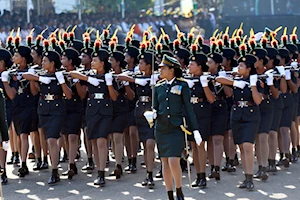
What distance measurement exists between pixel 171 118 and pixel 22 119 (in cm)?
363

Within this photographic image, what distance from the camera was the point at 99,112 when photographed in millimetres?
12430

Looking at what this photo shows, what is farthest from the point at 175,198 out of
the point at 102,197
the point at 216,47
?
the point at 216,47

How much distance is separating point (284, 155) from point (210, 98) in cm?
229

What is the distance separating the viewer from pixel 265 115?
12578 mm

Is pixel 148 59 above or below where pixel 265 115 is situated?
above

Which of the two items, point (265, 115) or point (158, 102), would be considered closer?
point (158, 102)

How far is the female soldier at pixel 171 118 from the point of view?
34.2ft

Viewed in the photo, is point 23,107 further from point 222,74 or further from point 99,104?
point 222,74

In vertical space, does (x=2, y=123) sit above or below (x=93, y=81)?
below

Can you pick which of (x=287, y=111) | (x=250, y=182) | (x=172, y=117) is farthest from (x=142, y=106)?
(x=287, y=111)

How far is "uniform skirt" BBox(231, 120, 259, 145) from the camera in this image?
460 inches

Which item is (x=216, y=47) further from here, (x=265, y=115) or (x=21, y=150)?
(x=21, y=150)

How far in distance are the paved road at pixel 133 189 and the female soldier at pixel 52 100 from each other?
445mm

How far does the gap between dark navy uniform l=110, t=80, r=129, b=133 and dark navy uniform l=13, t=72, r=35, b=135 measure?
139cm
